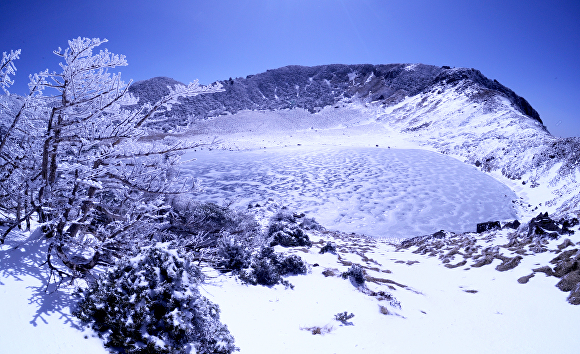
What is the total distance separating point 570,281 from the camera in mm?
5262

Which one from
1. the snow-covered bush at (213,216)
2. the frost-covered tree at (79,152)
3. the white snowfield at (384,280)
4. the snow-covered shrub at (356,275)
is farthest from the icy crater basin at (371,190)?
the frost-covered tree at (79,152)

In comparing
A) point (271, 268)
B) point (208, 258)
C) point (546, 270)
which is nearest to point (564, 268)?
point (546, 270)

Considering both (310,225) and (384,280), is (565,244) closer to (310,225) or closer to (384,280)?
(384,280)

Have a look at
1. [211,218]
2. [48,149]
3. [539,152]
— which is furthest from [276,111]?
[48,149]

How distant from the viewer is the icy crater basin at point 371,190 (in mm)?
13141

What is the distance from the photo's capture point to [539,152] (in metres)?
18.5

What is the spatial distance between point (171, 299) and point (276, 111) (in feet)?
219

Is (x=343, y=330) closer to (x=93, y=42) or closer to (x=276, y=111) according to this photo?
(x=93, y=42)

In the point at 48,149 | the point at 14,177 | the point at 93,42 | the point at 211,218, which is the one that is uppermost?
the point at 93,42

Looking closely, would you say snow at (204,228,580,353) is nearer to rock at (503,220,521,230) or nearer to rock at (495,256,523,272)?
rock at (495,256,523,272)

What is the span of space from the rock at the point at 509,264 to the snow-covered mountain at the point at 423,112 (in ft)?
14.4

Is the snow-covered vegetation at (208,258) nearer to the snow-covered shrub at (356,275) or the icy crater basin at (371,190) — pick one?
the snow-covered shrub at (356,275)

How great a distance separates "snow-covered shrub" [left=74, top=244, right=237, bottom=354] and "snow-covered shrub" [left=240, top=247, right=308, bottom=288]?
2.09 meters

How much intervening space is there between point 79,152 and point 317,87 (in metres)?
87.1
